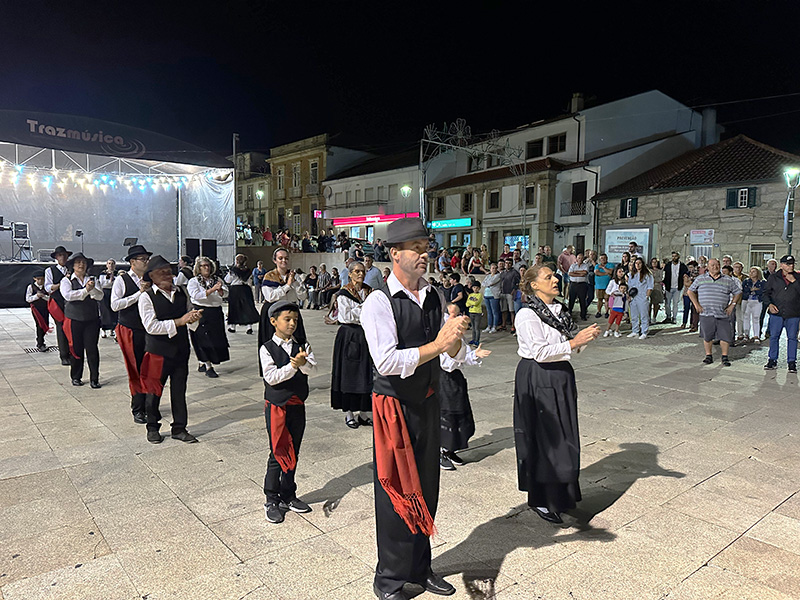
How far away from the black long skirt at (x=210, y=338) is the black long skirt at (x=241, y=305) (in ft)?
9.49

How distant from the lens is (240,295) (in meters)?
11.2

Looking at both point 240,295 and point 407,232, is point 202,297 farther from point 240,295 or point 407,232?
point 407,232

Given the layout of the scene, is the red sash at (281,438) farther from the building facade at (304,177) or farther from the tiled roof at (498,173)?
the building facade at (304,177)

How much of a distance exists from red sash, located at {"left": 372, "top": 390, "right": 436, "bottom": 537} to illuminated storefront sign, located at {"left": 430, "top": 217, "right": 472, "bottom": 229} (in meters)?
32.4

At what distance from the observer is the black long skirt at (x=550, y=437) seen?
11.4ft

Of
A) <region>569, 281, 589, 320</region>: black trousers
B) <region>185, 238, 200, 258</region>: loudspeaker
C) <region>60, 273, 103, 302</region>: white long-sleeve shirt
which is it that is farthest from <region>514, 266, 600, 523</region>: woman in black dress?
<region>185, 238, 200, 258</region>: loudspeaker

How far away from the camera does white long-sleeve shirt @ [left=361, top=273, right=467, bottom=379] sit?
7.79 feet

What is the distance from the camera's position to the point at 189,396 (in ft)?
22.9

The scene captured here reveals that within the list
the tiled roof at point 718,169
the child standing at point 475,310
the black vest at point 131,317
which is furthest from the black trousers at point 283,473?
the tiled roof at point 718,169

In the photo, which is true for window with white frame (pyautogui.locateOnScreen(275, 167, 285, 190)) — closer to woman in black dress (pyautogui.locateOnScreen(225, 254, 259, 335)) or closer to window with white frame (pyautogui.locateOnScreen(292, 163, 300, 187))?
window with white frame (pyautogui.locateOnScreen(292, 163, 300, 187))

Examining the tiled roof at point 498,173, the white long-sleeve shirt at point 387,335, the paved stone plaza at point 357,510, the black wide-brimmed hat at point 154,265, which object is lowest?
the paved stone plaza at point 357,510

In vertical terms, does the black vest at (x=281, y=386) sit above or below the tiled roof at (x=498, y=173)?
below

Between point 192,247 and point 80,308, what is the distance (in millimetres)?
15696

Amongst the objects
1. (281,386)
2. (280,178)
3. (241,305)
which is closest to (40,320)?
(241,305)
